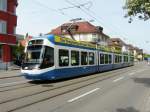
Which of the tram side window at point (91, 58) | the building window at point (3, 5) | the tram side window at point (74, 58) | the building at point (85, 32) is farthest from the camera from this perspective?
the building at point (85, 32)

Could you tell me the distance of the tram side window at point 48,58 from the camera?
17014 millimetres

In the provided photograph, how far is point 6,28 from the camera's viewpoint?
37844 mm

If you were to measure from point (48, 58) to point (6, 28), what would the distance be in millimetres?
22342

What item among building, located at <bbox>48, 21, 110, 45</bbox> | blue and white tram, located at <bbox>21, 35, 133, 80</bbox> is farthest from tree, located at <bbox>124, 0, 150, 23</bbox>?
building, located at <bbox>48, 21, 110, 45</bbox>

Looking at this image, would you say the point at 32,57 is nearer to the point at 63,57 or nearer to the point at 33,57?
the point at 33,57

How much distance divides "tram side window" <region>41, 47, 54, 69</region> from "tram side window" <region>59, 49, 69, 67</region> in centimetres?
100

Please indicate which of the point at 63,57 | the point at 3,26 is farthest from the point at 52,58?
the point at 3,26

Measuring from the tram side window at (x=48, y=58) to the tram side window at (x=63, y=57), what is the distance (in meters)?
1.00

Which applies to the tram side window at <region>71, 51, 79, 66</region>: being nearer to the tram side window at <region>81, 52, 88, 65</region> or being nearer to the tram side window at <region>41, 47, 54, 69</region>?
the tram side window at <region>81, 52, 88, 65</region>

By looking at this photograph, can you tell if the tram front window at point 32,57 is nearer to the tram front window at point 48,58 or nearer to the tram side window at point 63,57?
the tram front window at point 48,58

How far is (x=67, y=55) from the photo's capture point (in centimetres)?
1956

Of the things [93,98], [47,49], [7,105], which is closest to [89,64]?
[47,49]

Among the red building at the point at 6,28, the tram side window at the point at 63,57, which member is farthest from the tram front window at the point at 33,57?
the red building at the point at 6,28

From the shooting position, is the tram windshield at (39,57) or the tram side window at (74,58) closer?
the tram windshield at (39,57)
